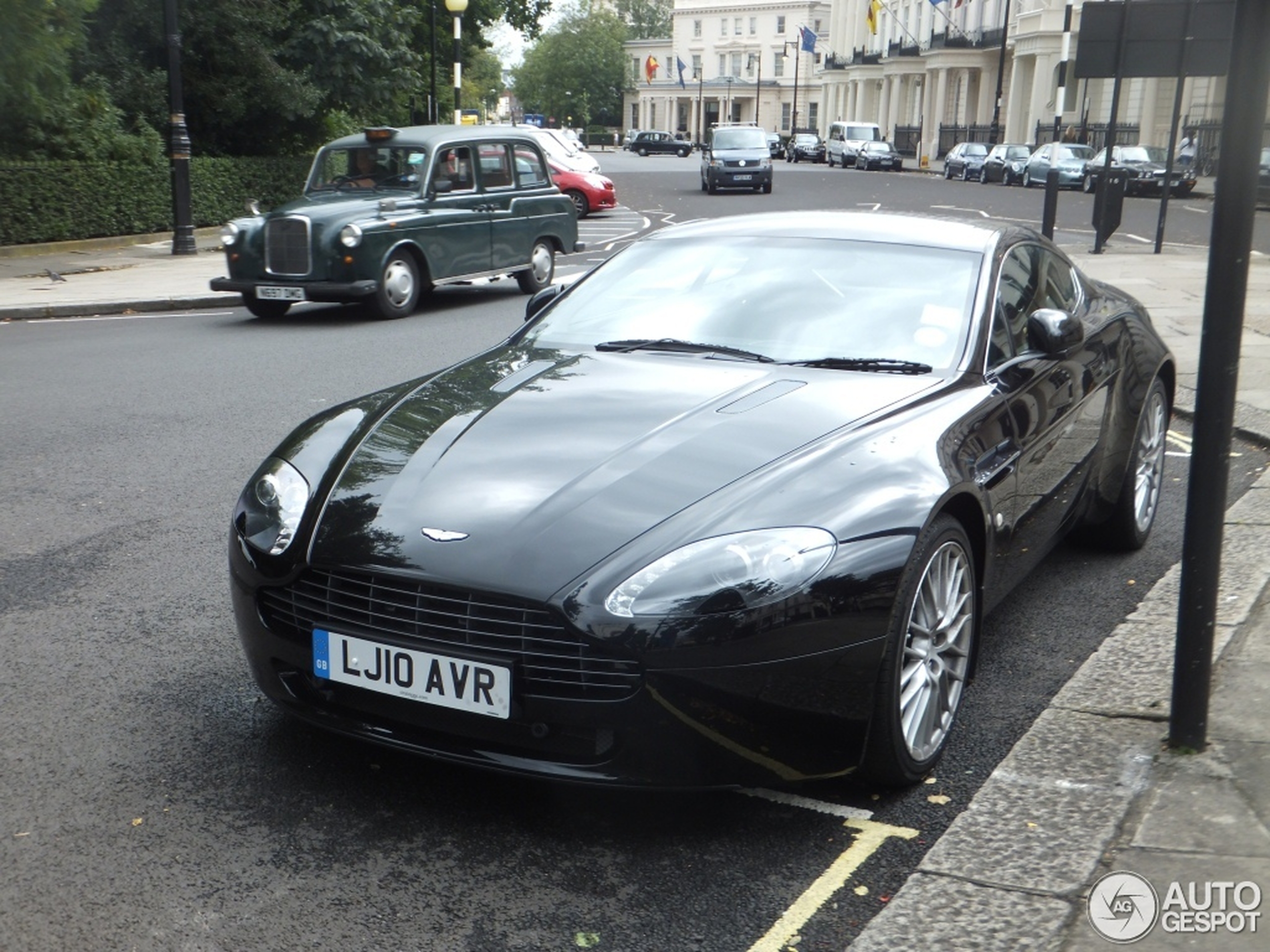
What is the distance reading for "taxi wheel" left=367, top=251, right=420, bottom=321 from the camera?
13.1 metres

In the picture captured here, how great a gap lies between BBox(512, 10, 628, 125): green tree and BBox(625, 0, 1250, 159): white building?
5.07m

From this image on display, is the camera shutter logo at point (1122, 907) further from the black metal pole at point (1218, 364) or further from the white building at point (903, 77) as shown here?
the white building at point (903, 77)

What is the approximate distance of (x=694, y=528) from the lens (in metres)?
3.13

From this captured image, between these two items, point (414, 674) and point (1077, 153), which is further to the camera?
point (1077, 153)

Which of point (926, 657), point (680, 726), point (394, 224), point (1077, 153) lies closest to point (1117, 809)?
point (926, 657)

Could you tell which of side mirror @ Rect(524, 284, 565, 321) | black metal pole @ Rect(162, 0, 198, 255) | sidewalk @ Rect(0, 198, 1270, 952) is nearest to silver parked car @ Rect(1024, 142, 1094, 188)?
black metal pole @ Rect(162, 0, 198, 255)

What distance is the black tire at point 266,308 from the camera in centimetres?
1351

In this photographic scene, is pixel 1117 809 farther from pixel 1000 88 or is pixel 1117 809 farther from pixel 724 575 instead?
pixel 1000 88

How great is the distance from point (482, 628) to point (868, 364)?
1.74 meters

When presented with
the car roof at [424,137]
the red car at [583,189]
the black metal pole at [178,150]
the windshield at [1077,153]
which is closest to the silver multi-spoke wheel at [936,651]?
the car roof at [424,137]

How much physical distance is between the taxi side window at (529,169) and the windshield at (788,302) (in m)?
10.1

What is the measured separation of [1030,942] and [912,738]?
777 mm

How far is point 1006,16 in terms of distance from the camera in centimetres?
5844

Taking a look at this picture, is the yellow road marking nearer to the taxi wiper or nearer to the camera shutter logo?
the camera shutter logo
